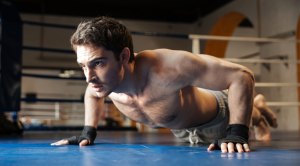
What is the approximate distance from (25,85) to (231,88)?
8.04 meters

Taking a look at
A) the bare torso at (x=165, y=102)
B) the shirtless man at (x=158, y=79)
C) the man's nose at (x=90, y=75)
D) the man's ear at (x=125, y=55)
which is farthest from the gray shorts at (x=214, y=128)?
the man's nose at (x=90, y=75)

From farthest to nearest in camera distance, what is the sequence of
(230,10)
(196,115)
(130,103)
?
(230,10) < (196,115) < (130,103)

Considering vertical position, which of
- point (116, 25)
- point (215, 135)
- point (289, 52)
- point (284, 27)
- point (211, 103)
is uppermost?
point (284, 27)

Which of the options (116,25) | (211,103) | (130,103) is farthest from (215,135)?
(116,25)

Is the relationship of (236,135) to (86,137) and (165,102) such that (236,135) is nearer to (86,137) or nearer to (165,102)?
(165,102)

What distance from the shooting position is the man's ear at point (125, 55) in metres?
1.41

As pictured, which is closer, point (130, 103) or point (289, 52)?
point (130, 103)

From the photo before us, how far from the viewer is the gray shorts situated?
1844mm

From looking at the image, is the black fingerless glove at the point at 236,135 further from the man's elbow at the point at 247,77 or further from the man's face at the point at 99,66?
the man's face at the point at 99,66

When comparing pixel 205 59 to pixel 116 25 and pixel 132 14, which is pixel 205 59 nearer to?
pixel 116 25

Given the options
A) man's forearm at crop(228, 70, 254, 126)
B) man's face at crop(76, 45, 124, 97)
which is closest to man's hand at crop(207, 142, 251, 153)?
man's forearm at crop(228, 70, 254, 126)

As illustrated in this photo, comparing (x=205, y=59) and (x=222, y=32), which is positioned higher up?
(x=222, y=32)

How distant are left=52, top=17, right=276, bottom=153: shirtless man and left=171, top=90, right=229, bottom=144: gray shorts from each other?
0.20 metres

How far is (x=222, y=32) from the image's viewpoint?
6.76 meters
